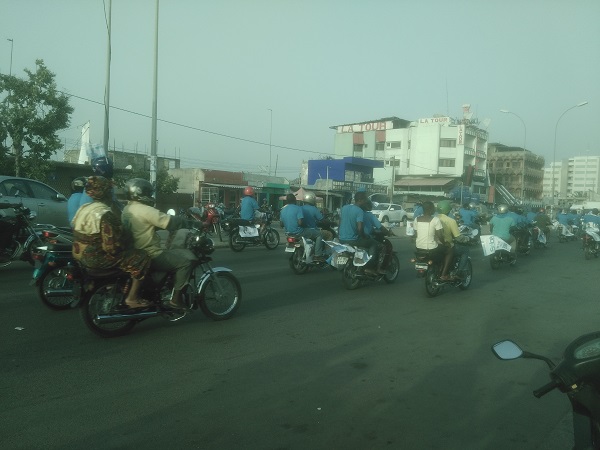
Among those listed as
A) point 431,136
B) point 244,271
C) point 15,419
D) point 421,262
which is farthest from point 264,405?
point 431,136

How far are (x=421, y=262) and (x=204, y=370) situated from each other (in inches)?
216

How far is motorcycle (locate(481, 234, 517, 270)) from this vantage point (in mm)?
13648

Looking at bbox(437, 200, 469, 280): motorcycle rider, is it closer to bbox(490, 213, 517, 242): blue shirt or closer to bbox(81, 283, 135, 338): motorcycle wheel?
bbox(490, 213, 517, 242): blue shirt

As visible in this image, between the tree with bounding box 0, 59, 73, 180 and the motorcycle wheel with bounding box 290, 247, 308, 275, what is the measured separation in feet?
41.5

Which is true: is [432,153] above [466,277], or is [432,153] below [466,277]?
above

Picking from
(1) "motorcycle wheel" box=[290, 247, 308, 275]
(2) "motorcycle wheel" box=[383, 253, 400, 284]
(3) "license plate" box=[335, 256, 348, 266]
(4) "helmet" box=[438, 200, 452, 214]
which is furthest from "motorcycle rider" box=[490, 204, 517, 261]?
(3) "license plate" box=[335, 256, 348, 266]

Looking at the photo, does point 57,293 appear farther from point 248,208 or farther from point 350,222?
point 248,208

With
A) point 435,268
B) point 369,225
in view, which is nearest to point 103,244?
point 369,225

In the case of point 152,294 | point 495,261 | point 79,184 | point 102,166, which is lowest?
point 495,261

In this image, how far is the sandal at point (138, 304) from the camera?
5.81 metres

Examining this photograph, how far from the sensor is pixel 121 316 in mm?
5777

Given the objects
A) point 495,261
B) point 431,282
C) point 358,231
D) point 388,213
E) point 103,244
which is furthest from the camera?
point 388,213

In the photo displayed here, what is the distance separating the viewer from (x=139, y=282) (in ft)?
18.9

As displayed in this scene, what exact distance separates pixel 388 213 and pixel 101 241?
33999 mm
